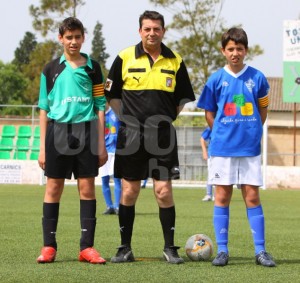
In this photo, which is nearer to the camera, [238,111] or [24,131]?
[238,111]

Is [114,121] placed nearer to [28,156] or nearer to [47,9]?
[28,156]

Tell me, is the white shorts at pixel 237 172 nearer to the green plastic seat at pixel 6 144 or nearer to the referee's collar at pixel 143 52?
the referee's collar at pixel 143 52

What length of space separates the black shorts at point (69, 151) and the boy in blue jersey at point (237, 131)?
105 centimetres

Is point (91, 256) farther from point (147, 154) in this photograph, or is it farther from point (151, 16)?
point (151, 16)

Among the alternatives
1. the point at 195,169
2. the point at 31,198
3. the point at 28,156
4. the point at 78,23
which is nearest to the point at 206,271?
the point at 78,23

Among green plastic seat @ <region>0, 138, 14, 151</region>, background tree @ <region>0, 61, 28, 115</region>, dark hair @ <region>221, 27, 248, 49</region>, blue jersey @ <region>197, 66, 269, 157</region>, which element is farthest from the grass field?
background tree @ <region>0, 61, 28, 115</region>

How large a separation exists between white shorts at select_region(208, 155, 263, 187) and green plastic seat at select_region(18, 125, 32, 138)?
24.5 meters

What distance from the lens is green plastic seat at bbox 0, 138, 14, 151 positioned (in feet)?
97.6

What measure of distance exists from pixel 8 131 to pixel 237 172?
2574 centimetres

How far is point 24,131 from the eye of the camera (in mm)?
31703

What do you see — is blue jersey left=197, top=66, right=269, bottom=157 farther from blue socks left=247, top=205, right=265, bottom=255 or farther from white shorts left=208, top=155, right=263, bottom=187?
blue socks left=247, top=205, right=265, bottom=255

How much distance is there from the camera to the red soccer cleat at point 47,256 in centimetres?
694

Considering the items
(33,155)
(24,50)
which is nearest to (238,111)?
(33,155)

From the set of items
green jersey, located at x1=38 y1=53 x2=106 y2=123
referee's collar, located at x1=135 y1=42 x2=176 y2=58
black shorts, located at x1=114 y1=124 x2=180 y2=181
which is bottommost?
black shorts, located at x1=114 y1=124 x2=180 y2=181
